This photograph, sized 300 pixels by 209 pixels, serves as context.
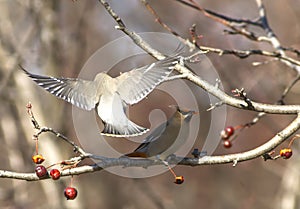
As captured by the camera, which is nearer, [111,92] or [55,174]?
[55,174]

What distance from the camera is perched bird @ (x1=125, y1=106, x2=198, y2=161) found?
2.93m

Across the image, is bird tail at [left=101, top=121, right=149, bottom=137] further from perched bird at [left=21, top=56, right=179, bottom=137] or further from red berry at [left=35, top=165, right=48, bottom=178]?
red berry at [left=35, top=165, right=48, bottom=178]

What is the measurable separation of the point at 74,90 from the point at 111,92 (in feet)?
0.68

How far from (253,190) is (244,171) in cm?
94

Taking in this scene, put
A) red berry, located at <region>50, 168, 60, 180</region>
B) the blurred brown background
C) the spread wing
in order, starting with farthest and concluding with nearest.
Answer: the blurred brown background
the spread wing
red berry, located at <region>50, 168, 60, 180</region>

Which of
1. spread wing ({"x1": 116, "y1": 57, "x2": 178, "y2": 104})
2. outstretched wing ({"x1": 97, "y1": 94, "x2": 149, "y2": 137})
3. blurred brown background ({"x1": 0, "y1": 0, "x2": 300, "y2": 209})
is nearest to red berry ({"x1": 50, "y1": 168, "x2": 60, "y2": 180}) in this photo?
outstretched wing ({"x1": 97, "y1": 94, "x2": 149, "y2": 137})

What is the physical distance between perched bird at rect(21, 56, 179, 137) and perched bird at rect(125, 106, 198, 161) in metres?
0.10

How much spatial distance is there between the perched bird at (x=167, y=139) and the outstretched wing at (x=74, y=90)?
375 mm

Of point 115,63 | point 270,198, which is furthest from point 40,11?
point 270,198

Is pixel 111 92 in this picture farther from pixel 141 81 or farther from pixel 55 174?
pixel 55 174

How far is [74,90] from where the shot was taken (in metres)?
3.19

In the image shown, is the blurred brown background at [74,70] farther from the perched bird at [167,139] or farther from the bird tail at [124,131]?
the bird tail at [124,131]

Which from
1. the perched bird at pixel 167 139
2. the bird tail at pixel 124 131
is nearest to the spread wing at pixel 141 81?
the bird tail at pixel 124 131

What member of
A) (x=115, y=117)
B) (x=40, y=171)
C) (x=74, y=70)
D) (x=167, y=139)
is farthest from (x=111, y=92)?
(x=74, y=70)
